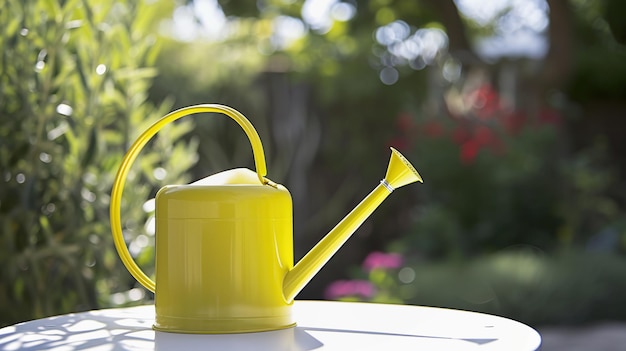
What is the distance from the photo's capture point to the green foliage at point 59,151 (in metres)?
2.10

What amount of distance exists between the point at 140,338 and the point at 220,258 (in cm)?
15

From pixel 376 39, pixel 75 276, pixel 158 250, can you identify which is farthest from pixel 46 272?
pixel 376 39

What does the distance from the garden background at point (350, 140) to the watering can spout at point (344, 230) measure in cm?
98

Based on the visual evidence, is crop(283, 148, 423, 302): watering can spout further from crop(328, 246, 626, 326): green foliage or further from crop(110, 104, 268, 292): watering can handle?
crop(328, 246, 626, 326): green foliage

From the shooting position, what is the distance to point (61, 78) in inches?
84.1

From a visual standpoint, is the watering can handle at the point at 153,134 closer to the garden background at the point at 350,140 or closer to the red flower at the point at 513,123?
the garden background at the point at 350,140

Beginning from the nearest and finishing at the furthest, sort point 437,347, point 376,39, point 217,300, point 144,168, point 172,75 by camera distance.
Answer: point 437,347, point 217,300, point 144,168, point 172,75, point 376,39

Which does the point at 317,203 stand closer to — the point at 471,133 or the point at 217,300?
the point at 471,133

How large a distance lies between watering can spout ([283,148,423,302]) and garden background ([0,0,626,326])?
38.7 inches

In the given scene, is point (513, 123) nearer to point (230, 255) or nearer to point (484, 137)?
point (484, 137)

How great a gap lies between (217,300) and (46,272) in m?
1.06

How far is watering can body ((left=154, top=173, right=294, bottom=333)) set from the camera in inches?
48.7

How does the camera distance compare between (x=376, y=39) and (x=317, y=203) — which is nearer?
(x=317, y=203)

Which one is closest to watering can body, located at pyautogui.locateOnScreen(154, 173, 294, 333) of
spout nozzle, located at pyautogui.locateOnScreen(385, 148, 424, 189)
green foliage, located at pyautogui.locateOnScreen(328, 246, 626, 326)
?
spout nozzle, located at pyautogui.locateOnScreen(385, 148, 424, 189)
